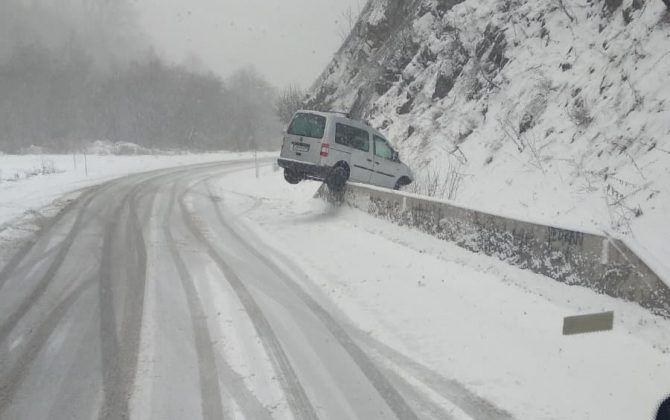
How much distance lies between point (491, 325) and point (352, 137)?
7.99m

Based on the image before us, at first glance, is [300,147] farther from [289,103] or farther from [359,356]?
[289,103]

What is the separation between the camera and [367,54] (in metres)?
26.7

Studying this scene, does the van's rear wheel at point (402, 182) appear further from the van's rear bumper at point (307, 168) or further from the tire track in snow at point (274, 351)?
the tire track in snow at point (274, 351)

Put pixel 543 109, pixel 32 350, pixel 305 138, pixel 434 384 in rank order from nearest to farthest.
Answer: pixel 434 384 < pixel 32 350 < pixel 305 138 < pixel 543 109

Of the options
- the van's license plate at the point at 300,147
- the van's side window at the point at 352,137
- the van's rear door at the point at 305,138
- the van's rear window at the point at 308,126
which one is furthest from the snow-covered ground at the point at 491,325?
the van's side window at the point at 352,137

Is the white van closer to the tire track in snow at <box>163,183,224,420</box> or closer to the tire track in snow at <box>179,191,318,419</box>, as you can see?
the tire track in snow at <box>179,191,318,419</box>

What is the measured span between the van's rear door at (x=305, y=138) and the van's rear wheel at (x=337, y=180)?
57 centimetres

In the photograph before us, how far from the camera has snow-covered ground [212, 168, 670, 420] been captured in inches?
153

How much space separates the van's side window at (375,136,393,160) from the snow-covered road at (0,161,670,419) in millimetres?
5257

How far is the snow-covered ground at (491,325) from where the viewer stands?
3893 mm

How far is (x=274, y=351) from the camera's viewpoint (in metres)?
4.50

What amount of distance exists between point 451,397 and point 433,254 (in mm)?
4089

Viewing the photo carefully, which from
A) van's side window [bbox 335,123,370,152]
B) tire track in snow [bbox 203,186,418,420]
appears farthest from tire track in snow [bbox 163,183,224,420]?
van's side window [bbox 335,123,370,152]

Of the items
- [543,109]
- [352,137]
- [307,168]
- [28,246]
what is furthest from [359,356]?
[543,109]
